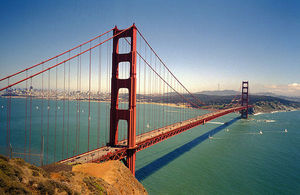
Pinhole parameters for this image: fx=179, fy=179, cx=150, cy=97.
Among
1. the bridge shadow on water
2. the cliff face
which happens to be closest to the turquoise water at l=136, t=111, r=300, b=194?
the bridge shadow on water

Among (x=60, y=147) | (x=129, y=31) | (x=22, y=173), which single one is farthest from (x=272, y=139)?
(x=22, y=173)

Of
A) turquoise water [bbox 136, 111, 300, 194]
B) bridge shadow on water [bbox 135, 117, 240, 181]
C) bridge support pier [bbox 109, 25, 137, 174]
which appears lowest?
turquoise water [bbox 136, 111, 300, 194]

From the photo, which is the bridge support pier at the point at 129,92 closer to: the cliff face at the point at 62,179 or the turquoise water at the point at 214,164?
the cliff face at the point at 62,179

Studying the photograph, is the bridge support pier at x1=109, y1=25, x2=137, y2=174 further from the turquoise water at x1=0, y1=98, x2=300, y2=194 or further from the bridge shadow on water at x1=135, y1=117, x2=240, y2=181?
the turquoise water at x1=0, y1=98, x2=300, y2=194

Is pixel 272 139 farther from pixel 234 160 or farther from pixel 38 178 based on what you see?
pixel 38 178

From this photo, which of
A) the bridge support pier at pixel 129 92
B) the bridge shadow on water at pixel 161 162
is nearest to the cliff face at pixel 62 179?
the bridge support pier at pixel 129 92

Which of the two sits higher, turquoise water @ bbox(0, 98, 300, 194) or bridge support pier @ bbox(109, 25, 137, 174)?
bridge support pier @ bbox(109, 25, 137, 174)

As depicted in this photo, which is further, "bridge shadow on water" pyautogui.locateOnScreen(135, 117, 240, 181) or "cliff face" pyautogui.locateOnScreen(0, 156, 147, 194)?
"bridge shadow on water" pyautogui.locateOnScreen(135, 117, 240, 181)
